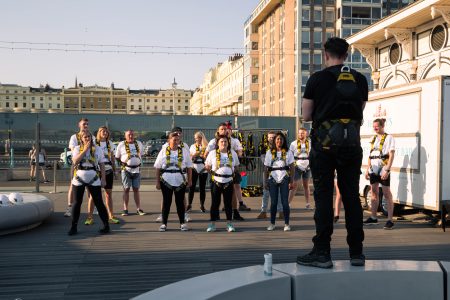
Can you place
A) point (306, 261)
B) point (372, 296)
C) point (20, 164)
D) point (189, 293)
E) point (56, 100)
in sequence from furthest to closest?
point (56, 100) → point (20, 164) → point (306, 261) → point (372, 296) → point (189, 293)

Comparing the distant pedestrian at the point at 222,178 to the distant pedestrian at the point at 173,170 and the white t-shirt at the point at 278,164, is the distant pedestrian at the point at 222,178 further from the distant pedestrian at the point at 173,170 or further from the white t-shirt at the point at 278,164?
the white t-shirt at the point at 278,164

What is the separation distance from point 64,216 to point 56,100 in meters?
Result: 154

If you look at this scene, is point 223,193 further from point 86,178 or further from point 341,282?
point 341,282

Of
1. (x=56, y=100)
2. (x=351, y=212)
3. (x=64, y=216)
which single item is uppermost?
(x=56, y=100)

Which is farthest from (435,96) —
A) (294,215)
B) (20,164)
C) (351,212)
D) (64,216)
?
(20,164)

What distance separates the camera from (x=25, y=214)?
28.3 ft

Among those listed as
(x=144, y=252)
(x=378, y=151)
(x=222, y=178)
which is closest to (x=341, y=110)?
(x=144, y=252)

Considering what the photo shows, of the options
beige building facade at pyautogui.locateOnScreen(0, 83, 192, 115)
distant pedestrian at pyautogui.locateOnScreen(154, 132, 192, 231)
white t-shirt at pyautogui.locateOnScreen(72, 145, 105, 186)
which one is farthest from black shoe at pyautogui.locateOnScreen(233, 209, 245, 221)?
beige building facade at pyautogui.locateOnScreen(0, 83, 192, 115)

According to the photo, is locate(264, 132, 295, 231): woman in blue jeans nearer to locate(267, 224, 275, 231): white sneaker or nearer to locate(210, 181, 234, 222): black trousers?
locate(267, 224, 275, 231): white sneaker

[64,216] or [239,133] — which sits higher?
[239,133]

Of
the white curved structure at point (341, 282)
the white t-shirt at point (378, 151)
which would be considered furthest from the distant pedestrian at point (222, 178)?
the white curved structure at point (341, 282)

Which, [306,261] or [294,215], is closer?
→ [306,261]

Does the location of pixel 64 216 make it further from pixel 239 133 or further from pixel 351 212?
pixel 351 212

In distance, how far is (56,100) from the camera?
6147 inches
